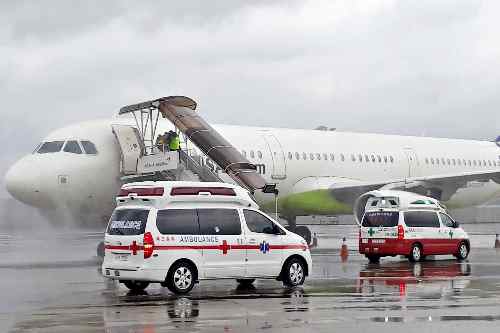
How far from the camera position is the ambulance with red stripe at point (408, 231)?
25984 mm

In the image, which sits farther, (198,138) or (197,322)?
(198,138)

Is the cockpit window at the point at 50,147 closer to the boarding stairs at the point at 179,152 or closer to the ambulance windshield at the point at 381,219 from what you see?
the boarding stairs at the point at 179,152

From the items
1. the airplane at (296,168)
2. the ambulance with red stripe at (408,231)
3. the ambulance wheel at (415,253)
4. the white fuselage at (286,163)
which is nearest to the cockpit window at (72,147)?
the airplane at (296,168)

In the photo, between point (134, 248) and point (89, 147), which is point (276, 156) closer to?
point (89, 147)

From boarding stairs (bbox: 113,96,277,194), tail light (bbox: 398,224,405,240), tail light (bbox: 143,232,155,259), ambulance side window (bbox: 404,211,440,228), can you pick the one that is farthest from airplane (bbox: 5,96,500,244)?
tail light (bbox: 143,232,155,259)

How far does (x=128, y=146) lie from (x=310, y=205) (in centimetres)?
861

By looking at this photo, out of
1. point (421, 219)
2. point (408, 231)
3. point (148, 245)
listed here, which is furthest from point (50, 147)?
point (148, 245)

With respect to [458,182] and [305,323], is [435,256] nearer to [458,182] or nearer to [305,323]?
[458,182]

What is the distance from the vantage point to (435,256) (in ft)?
96.2

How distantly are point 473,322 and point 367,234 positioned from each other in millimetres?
14256

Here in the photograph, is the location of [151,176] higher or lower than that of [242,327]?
higher

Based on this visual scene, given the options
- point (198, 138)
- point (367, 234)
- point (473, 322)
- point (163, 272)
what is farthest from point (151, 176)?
point (473, 322)

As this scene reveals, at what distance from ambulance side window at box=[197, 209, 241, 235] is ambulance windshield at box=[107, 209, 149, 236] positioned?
3.66 feet

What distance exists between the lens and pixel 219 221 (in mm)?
17391
